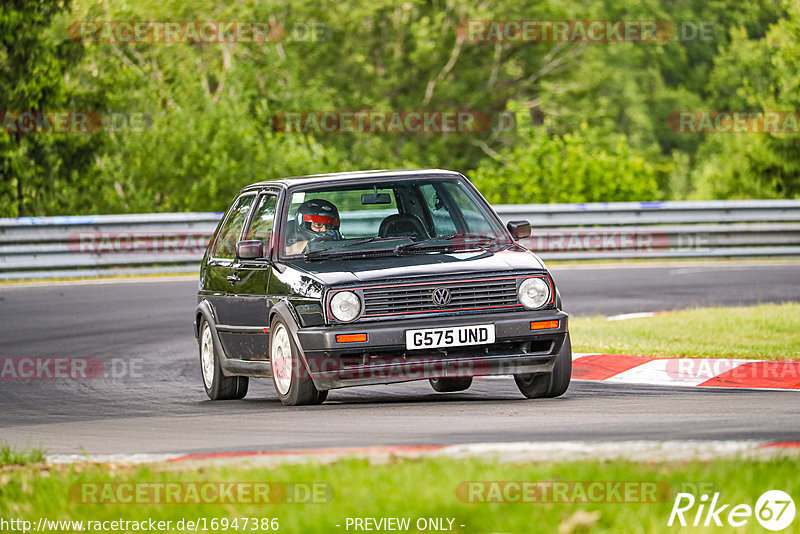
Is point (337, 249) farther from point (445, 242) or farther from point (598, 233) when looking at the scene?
point (598, 233)

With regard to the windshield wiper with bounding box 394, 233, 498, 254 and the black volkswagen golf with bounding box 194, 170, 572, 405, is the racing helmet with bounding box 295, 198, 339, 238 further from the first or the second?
the windshield wiper with bounding box 394, 233, 498, 254

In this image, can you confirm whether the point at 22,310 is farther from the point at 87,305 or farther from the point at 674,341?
the point at 674,341

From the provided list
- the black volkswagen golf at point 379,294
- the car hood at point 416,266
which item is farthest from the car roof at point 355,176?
the car hood at point 416,266

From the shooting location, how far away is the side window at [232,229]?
1041 cm

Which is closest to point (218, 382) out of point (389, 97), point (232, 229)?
point (232, 229)

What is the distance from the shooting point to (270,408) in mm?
8875

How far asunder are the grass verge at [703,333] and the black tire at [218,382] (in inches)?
123

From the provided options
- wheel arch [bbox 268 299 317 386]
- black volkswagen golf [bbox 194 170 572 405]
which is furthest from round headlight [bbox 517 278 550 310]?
wheel arch [bbox 268 299 317 386]

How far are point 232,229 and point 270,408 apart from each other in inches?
84.7

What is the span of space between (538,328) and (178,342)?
6.12 metres

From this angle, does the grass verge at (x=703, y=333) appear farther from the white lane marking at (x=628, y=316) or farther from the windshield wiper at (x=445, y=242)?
the windshield wiper at (x=445, y=242)

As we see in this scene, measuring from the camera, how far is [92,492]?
554 cm

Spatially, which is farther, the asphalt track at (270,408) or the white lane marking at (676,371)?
the white lane marking at (676,371)

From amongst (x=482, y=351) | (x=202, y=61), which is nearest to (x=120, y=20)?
(x=202, y=61)
